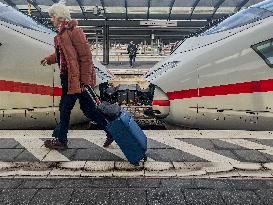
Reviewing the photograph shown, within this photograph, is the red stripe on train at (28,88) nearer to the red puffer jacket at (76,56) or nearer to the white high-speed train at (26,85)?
the white high-speed train at (26,85)

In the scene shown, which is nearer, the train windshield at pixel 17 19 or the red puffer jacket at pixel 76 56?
the red puffer jacket at pixel 76 56

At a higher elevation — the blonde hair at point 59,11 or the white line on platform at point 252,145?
the blonde hair at point 59,11

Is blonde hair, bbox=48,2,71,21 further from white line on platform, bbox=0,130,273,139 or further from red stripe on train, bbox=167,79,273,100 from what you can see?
red stripe on train, bbox=167,79,273,100

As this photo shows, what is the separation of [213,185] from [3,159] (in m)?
2.23

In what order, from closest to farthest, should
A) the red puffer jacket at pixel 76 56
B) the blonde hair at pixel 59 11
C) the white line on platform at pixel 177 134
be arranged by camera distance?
the red puffer jacket at pixel 76 56, the blonde hair at pixel 59 11, the white line on platform at pixel 177 134

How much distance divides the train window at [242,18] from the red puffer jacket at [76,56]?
292cm

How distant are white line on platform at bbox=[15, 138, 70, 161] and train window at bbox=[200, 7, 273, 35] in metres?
3.60

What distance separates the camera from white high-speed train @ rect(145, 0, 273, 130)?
5.05m

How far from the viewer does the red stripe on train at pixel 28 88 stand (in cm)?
506

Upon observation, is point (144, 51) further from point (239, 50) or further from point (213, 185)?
point (213, 185)

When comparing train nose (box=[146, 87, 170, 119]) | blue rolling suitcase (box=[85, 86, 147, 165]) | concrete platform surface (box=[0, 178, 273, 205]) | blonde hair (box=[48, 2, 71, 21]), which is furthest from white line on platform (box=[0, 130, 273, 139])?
blonde hair (box=[48, 2, 71, 21])

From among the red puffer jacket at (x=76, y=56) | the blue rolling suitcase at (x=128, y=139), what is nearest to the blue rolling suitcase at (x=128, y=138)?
the blue rolling suitcase at (x=128, y=139)

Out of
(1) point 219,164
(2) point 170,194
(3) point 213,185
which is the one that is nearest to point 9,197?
(2) point 170,194

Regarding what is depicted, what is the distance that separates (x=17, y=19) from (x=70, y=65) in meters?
2.54
